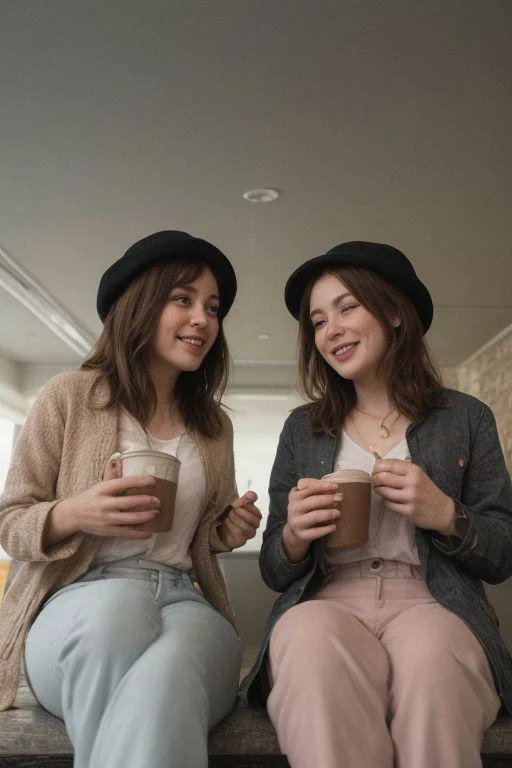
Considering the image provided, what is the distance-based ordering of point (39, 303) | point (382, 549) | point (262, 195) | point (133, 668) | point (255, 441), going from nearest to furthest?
point (133, 668) → point (382, 549) → point (262, 195) → point (39, 303) → point (255, 441)

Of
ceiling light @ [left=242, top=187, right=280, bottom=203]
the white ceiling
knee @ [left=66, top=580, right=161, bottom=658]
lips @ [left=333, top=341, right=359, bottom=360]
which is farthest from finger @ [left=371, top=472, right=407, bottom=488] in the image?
ceiling light @ [left=242, top=187, right=280, bottom=203]

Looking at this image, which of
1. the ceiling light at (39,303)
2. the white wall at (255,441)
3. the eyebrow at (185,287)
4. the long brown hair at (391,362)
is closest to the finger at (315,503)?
A: the long brown hair at (391,362)

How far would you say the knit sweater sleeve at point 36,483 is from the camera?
124 cm

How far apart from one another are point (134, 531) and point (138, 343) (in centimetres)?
48

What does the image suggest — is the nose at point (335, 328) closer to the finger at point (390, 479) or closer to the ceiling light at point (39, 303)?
the finger at point (390, 479)

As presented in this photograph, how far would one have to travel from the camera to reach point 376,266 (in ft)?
4.84

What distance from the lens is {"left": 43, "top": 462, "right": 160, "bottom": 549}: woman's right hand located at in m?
1.14

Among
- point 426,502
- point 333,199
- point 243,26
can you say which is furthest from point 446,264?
point 426,502

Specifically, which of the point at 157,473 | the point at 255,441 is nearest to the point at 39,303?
the point at 255,441

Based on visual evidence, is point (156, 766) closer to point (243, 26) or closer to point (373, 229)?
point (243, 26)

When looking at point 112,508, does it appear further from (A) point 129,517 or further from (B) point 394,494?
(B) point 394,494

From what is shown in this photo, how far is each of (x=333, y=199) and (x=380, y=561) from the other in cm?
309

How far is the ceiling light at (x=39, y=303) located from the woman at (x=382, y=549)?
417 cm

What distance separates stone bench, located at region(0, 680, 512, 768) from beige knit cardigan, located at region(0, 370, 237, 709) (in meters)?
0.09
